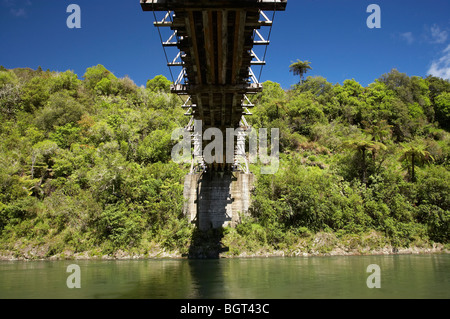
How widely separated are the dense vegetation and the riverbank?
23cm

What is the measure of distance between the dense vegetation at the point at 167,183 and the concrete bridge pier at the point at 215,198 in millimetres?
1108

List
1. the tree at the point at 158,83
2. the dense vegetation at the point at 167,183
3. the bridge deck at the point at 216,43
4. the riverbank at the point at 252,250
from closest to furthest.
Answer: the bridge deck at the point at 216,43 → the riverbank at the point at 252,250 → the dense vegetation at the point at 167,183 → the tree at the point at 158,83

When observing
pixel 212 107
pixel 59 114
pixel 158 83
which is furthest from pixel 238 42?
pixel 158 83

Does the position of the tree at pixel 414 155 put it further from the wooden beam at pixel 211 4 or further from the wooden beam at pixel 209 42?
the wooden beam at pixel 211 4

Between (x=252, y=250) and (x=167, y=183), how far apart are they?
1150cm

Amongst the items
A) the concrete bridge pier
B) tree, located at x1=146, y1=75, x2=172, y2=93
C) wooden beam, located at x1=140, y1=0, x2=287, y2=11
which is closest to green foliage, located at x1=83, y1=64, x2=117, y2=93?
tree, located at x1=146, y1=75, x2=172, y2=93

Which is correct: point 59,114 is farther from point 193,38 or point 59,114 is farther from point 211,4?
point 211,4

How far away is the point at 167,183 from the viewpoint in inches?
1173

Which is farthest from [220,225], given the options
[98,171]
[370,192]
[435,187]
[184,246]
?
[435,187]

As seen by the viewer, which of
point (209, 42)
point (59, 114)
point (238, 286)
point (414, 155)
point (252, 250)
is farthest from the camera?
point (59, 114)

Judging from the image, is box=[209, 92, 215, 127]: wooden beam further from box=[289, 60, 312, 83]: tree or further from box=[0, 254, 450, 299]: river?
box=[289, 60, 312, 83]: tree

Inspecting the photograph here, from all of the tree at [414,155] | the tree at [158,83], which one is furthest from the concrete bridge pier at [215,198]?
the tree at [158,83]

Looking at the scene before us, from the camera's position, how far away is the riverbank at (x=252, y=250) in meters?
25.6

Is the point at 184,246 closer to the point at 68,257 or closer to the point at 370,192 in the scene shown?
the point at 68,257
